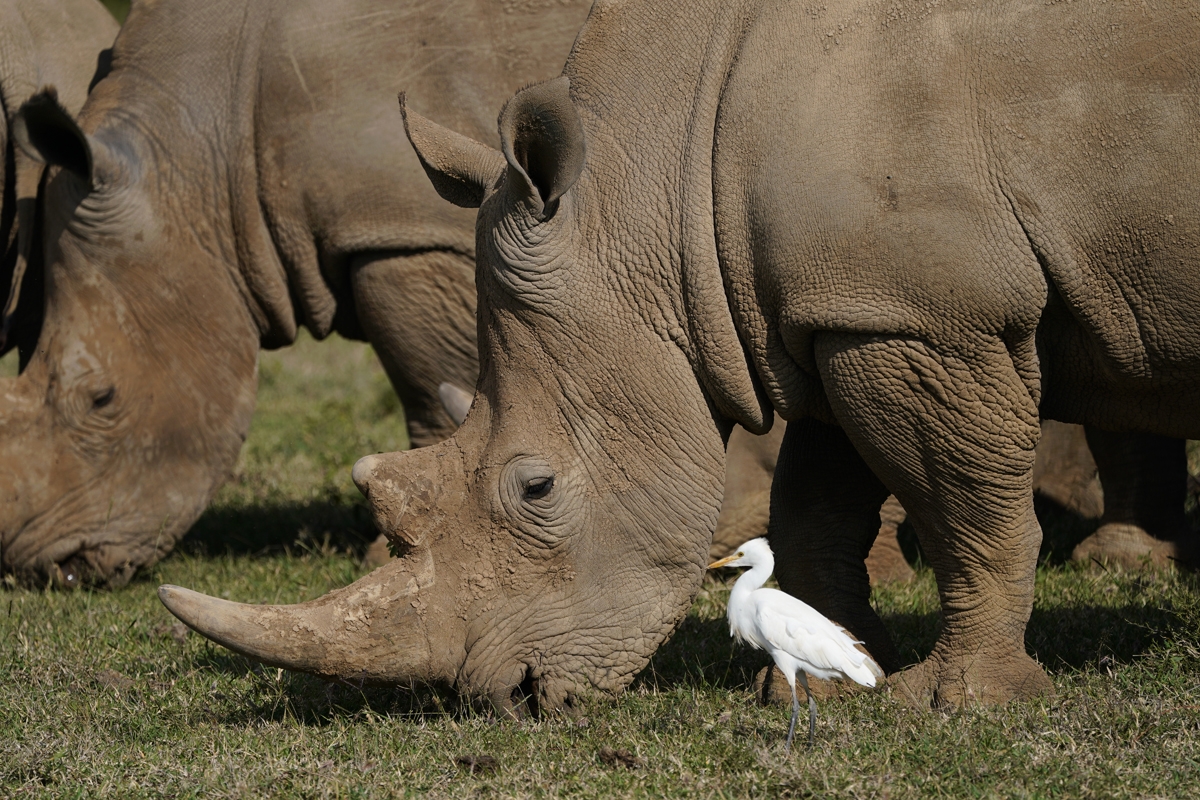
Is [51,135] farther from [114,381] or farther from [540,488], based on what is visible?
[540,488]

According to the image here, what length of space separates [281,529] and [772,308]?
4237 mm

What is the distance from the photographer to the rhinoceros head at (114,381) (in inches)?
248

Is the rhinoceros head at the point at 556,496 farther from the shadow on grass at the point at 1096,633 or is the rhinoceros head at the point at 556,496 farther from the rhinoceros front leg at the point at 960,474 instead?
the shadow on grass at the point at 1096,633

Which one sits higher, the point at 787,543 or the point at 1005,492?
the point at 1005,492

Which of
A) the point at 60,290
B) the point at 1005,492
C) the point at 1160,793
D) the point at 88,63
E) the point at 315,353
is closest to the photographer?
the point at 1160,793

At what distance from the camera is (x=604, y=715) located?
4312mm

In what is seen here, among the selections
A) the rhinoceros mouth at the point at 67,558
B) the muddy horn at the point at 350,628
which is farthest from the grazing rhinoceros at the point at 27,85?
the muddy horn at the point at 350,628

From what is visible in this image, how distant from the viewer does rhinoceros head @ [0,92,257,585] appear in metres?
6.30

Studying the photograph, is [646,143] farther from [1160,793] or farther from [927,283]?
[1160,793]

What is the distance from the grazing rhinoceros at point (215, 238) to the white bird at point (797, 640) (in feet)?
8.37

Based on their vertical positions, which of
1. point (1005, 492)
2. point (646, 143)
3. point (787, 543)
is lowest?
point (787, 543)

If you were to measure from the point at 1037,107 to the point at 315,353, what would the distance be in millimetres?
9143

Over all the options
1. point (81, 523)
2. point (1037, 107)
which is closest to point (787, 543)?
point (1037, 107)

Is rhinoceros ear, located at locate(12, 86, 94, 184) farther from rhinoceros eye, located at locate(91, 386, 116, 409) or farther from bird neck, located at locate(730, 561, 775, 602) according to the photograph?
bird neck, located at locate(730, 561, 775, 602)
